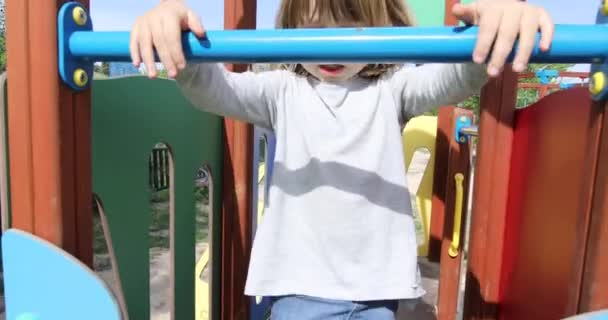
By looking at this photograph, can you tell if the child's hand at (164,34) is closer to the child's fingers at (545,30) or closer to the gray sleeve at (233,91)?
the gray sleeve at (233,91)

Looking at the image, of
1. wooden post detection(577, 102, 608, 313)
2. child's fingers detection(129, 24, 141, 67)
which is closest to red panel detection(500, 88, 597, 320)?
wooden post detection(577, 102, 608, 313)

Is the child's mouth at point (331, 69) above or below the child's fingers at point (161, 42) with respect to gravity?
below

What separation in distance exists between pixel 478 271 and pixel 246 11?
2.47 feet

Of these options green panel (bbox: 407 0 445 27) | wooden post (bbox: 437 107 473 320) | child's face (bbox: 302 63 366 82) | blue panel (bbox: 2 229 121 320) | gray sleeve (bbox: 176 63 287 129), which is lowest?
wooden post (bbox: 437 107 473 320)

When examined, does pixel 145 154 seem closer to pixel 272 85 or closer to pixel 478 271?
pixel 272 85

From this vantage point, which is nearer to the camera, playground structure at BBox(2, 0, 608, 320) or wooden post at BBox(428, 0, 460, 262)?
playground structure at BBox(2, 0, 608, 320)

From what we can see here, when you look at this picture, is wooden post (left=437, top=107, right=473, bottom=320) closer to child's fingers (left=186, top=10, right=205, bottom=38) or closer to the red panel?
the red panel

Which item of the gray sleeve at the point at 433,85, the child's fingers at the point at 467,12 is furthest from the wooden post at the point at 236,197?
the child's fingers at the point at 467,12

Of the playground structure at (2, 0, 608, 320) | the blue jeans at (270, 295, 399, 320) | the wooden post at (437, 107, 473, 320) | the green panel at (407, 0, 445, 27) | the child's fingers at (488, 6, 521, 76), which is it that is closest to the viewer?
the child's fingers at (488, 6, 521, 76)

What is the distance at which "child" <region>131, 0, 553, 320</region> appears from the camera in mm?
719

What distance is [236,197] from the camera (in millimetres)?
1185

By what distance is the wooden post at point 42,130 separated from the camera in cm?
55

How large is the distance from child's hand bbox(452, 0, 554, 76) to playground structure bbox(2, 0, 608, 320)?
2cm

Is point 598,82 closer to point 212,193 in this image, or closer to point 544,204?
point 544,204
